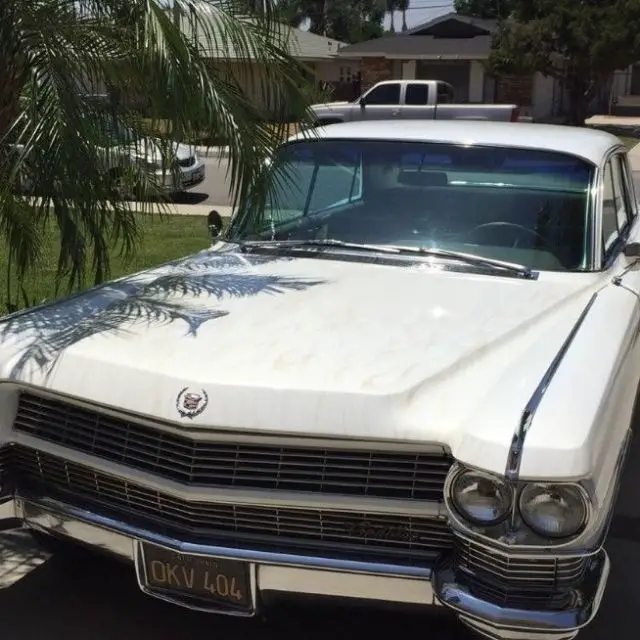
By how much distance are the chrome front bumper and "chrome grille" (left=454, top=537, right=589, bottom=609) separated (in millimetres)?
28

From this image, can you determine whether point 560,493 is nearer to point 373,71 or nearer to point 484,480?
point 484,480

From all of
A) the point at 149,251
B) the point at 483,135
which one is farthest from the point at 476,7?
the point at 483,135

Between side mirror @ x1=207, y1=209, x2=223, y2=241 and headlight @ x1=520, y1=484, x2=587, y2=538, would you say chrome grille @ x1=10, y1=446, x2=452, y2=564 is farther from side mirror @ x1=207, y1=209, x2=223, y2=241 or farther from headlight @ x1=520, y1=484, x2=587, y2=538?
side mirror @ x1=207, y1=209, x2=223, y2=241

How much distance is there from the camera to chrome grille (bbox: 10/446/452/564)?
2.49 m

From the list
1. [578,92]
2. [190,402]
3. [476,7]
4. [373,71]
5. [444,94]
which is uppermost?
[476,7]

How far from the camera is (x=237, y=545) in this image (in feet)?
8.41

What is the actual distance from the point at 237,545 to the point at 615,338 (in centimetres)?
146

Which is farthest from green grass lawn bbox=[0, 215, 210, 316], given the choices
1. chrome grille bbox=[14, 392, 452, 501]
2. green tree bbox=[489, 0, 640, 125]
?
green tree bbox=[489, 0, 640, 125]

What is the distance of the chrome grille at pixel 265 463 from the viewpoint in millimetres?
2471

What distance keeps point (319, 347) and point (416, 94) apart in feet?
67.9

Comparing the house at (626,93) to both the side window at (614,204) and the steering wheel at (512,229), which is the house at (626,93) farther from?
the steering wheel at (512,229)

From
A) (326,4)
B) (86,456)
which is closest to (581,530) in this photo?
(86,456)

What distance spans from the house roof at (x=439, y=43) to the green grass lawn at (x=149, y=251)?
25.9 m

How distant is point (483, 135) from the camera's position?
430 centimetres
